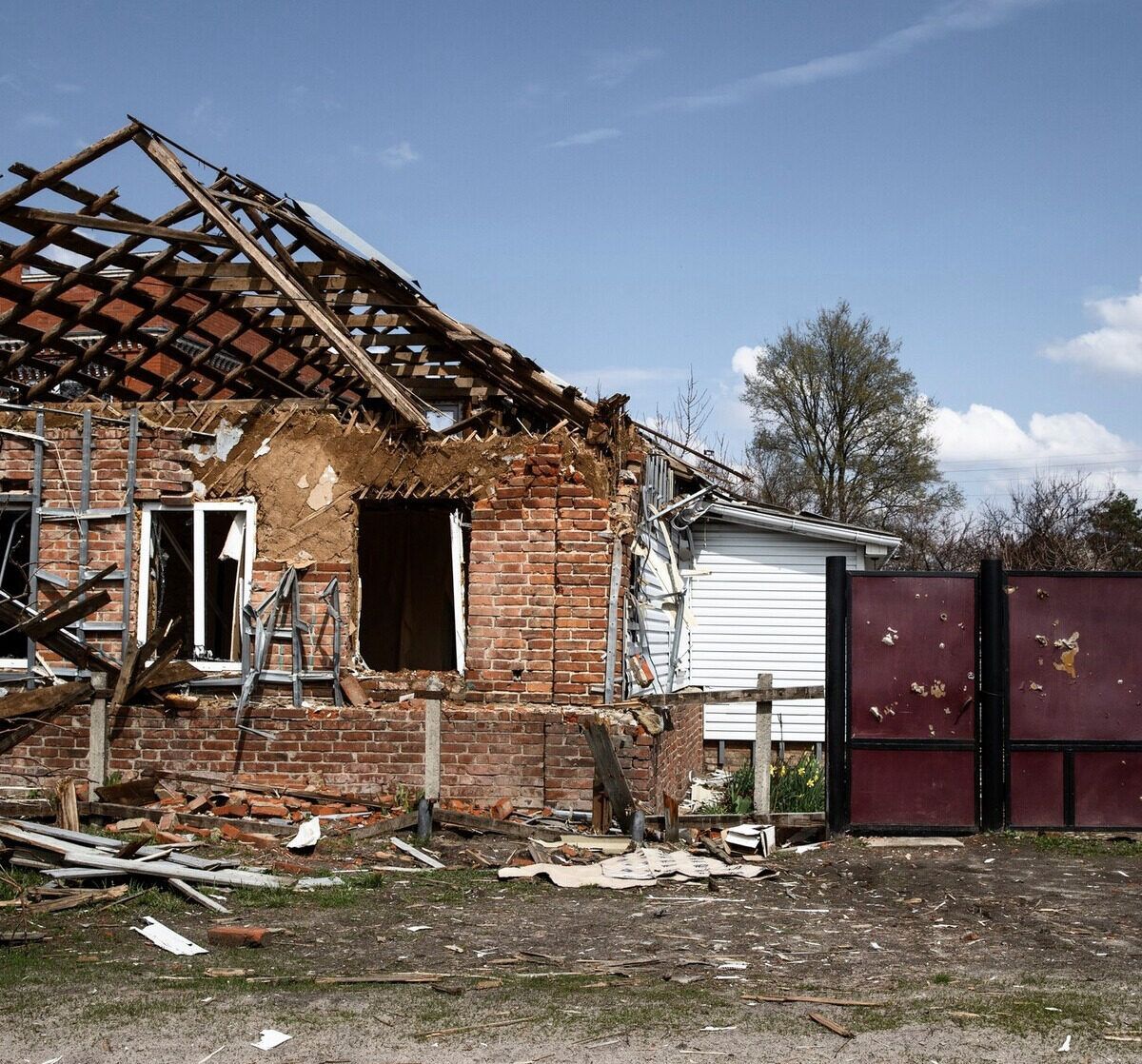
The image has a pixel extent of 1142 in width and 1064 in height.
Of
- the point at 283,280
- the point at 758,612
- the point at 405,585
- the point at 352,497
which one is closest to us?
the point at 283,280

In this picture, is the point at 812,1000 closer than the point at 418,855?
Yes

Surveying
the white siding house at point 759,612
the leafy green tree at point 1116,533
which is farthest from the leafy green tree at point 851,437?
the white siding house at point 759,612

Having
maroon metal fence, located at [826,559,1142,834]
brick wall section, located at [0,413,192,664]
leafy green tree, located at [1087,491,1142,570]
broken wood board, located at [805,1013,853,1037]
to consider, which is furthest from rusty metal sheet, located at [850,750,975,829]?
leafy green tree, located at [1087,491,1142,570]

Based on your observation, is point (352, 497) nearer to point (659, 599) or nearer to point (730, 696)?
point (730, 696)

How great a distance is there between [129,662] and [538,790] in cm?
353

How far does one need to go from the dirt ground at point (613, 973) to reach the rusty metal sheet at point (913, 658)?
4.02 feet

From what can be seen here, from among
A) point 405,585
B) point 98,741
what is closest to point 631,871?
point 98,741

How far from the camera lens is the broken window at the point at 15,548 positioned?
1066cm

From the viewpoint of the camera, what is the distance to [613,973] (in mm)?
5691

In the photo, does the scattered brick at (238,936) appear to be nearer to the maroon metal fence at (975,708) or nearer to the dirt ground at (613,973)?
the dirt ground at (613,973)

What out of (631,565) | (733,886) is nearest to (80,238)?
(631,565)

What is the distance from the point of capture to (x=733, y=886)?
308 inches

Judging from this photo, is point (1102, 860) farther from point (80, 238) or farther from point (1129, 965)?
point (80, 238)

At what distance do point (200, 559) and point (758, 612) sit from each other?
7.59m
